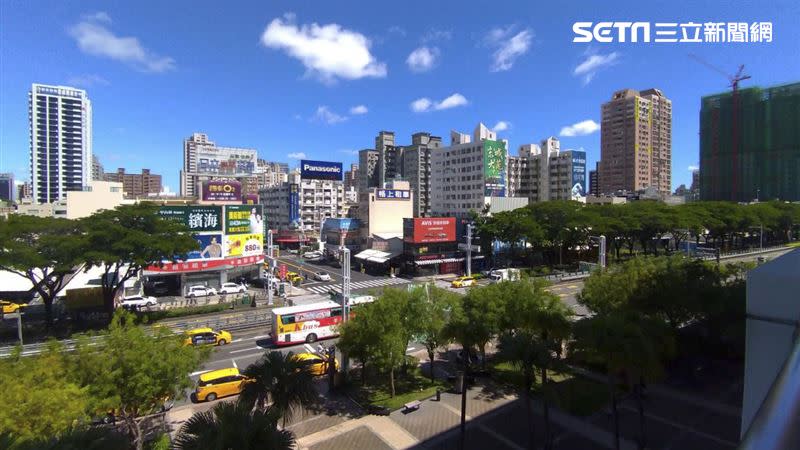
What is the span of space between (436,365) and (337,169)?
5340 cm

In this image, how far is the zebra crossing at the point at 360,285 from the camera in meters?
45.2

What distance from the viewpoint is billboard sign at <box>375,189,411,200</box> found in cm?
6317

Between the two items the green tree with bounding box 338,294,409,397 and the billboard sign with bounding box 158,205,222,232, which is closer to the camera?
the green tree with bounding box 338,294,409,397

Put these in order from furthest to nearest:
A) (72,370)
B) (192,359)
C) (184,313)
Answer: (184,313)
(192,359)
(72,370)

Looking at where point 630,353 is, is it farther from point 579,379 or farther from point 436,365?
point 436,365

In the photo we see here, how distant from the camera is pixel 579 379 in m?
20.3

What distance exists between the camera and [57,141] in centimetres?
12538

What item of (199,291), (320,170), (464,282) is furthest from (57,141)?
(464,282)

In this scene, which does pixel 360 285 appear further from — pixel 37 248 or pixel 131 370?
pixel 131 370

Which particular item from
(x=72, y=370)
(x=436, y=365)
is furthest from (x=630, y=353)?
(x=72, y=370)

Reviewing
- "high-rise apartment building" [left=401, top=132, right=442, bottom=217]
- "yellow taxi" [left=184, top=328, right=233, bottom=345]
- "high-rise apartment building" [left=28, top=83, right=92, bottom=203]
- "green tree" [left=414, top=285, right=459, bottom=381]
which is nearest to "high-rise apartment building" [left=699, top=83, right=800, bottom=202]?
"high-rise apartment building" [left=401, top=132, right=442, bottom=217]

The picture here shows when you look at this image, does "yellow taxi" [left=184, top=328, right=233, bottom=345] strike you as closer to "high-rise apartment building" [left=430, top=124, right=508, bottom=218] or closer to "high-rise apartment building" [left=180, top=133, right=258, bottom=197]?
"high-rise apartment building" [left=430, top=124, right=508, bottom=218]

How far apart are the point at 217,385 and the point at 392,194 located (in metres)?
46.9

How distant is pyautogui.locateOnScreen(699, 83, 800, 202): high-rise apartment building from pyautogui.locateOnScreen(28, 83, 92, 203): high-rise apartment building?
171741mm
